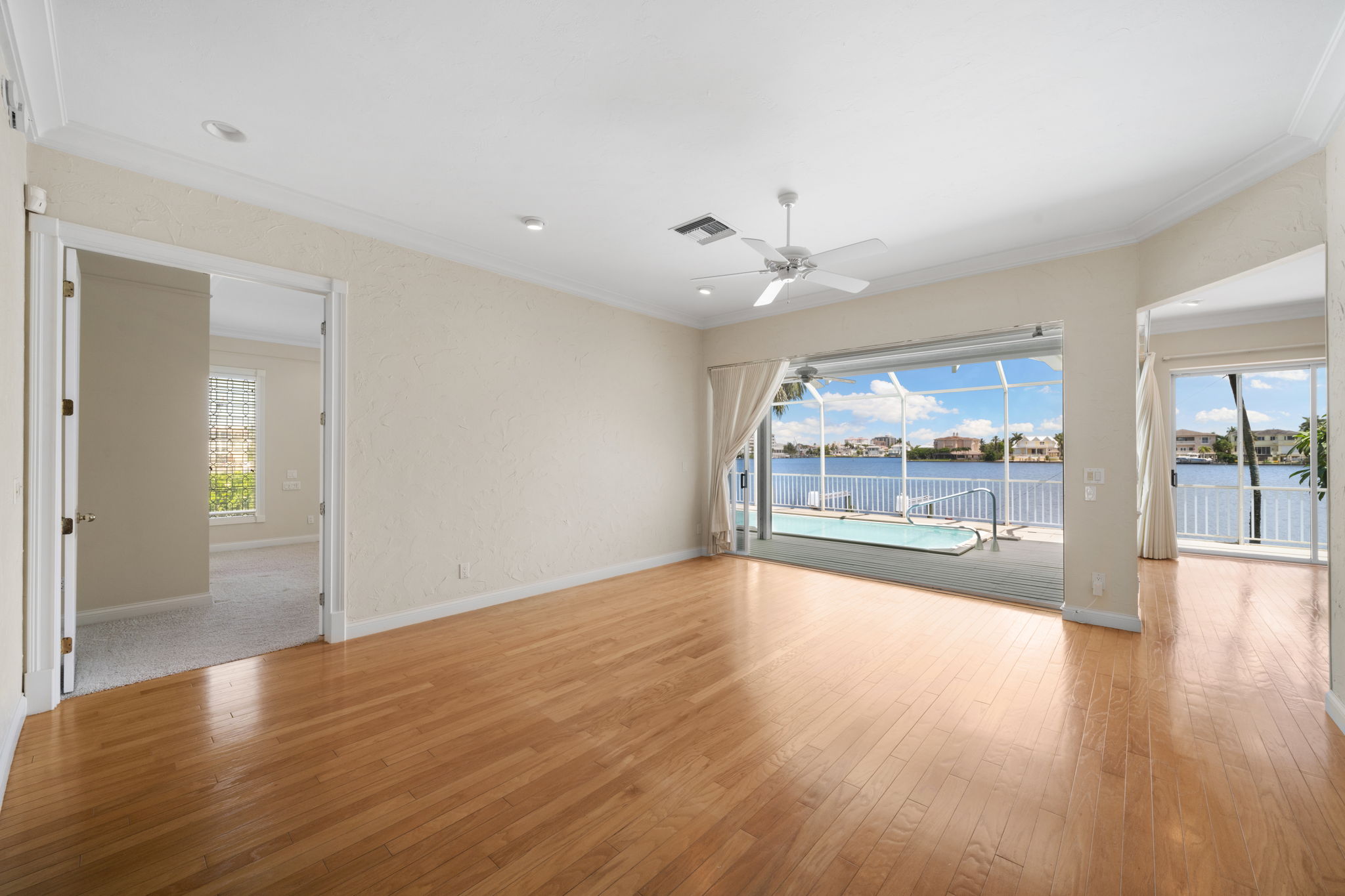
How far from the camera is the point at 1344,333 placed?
2418 mm

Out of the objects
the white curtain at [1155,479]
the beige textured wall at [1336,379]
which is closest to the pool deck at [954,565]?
the white curtain at [1155,479]

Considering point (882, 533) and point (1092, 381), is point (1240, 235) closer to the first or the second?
point (1092, 381)

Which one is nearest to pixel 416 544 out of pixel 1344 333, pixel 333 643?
pixel 333 643

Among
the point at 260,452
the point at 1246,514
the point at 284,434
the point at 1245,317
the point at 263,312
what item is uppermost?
the point at 263,312

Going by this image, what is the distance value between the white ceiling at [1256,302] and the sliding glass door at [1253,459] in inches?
21.2

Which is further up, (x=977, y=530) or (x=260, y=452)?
(x=260, y=452)

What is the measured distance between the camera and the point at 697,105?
2436mm

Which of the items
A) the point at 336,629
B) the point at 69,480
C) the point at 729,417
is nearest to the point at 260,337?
the point at 69,480

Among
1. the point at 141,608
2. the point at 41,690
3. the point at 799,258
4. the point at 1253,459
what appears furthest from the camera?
the point at 1253,459

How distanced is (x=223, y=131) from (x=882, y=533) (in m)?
7.99

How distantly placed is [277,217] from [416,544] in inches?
88.9

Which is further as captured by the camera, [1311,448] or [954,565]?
[954,565]

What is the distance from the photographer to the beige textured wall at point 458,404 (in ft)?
10.2

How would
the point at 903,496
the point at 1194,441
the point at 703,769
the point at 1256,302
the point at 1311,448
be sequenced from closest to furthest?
the point at 703,769 → the point at 1256,302 → the point at 1311,448 → the point at 1194,441 → the point at 903,496
